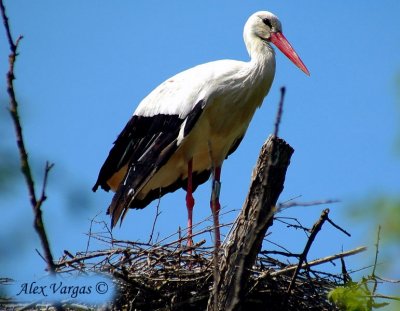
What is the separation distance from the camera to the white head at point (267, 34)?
28.7 ft

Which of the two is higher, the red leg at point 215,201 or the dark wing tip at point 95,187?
the dark wing tip at point 95,187

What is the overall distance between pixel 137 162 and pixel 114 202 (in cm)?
46

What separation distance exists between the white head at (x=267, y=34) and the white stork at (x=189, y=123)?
1cm

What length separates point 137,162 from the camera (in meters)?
7.94

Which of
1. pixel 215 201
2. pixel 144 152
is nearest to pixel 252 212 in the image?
pixel 215 201

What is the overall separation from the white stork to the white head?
0.04 ft

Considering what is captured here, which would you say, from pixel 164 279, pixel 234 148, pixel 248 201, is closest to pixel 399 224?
pixel 248 201

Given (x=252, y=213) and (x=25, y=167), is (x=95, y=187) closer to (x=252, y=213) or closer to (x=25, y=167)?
(x=252, y=213)

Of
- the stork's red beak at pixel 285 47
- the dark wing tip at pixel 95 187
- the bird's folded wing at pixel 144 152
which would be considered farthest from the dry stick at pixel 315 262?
the stork's red beak at pixel 285 47

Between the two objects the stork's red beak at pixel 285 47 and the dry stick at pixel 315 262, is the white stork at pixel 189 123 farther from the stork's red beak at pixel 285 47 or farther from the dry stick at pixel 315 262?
the dry stick at pixel 315 262

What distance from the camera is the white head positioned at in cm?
875

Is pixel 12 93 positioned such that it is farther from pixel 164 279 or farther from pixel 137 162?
pixel 137 162

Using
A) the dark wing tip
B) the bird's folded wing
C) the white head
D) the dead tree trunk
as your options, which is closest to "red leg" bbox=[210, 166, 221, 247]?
the dead tree trunk

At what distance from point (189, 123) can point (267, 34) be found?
165 cm
